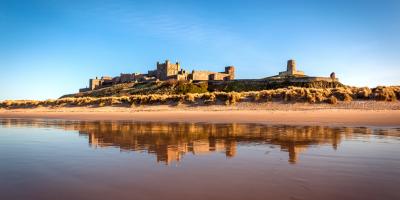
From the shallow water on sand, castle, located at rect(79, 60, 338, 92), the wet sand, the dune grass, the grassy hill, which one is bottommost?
the shallow water on sand

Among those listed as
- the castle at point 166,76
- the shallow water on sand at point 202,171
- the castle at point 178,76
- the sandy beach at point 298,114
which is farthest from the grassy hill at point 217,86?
the shallow water on sand at point 202,171

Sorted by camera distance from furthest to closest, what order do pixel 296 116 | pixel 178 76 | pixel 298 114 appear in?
pixel 178 76, pixel 298 114, pixel 296 116

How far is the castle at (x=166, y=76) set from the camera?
77625 mm

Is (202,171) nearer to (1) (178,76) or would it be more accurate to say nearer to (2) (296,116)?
(2) (296,116)

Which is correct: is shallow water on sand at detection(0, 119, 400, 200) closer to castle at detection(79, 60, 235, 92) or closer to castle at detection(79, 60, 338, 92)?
castle at detection(79, 60, 338, 92)

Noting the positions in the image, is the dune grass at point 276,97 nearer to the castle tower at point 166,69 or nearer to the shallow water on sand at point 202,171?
the shallow water on sand at point 202,171

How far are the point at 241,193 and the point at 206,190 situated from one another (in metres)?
0.41

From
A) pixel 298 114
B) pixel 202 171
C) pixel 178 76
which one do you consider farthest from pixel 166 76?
pixel 202 171

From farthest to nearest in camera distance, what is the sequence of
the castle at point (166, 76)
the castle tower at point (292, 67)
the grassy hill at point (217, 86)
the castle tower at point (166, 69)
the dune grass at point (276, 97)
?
1. the castle tower at point (292, 67)
2. the castle tower at point (166, 69)
3. the castle at point (166, 76)
4. the grassy hill at point (217, 86)
5. the dune grass at point (276, 97)

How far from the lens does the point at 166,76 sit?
81.6 meters

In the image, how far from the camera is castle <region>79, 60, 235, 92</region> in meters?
77.6

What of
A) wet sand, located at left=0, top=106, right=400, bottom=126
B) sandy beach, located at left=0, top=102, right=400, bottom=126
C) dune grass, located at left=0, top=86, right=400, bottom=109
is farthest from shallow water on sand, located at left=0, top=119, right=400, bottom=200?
dune grass, located at left=0, top=86, right=400, bottom=109

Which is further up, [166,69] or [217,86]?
[166,69]

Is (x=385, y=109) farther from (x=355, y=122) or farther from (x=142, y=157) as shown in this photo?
(x=142, y=157)
